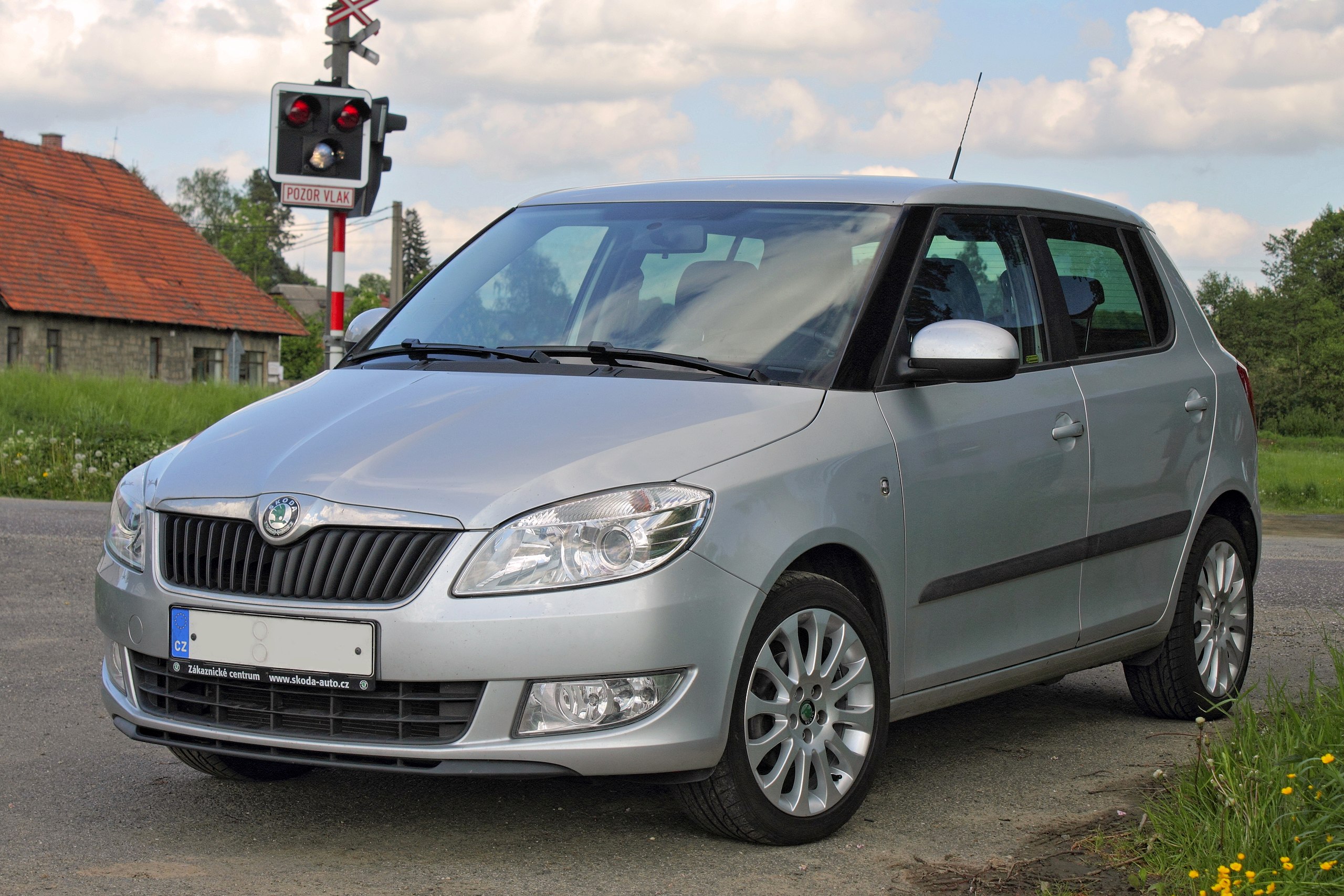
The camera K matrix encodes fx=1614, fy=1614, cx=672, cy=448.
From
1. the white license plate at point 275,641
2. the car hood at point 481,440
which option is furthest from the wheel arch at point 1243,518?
the white license plate at point 275,641

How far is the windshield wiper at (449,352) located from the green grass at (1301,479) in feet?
60.7

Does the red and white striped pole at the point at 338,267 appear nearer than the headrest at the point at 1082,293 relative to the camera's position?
No

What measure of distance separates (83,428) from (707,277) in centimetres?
1655

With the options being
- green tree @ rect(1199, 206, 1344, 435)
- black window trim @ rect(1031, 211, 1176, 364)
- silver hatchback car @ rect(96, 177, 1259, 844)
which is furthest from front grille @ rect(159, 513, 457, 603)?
green tree @ rect(1199, 206, 1344, 435)

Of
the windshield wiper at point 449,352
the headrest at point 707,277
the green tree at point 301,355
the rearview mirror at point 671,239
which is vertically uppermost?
the rearview mirror at point 671,239

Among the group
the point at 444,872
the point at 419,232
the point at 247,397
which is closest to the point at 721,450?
the point at 444,872

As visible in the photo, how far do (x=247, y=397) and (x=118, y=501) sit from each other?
24.3 metres

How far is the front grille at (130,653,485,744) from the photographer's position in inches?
149

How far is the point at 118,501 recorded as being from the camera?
445 centimetres

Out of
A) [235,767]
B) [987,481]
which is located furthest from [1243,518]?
[235,767]

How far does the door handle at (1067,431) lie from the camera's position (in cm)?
511

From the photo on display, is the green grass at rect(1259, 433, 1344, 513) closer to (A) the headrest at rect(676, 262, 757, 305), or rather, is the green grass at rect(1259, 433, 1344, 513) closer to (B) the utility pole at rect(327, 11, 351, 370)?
(B) the utility pole at rect(327, 11, 351, 370)

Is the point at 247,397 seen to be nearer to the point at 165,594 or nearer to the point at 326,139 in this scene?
the point at 326,139

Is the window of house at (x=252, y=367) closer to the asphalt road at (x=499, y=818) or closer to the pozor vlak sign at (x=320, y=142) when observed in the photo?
the pozor vlak sign at (x=320, y=142)
